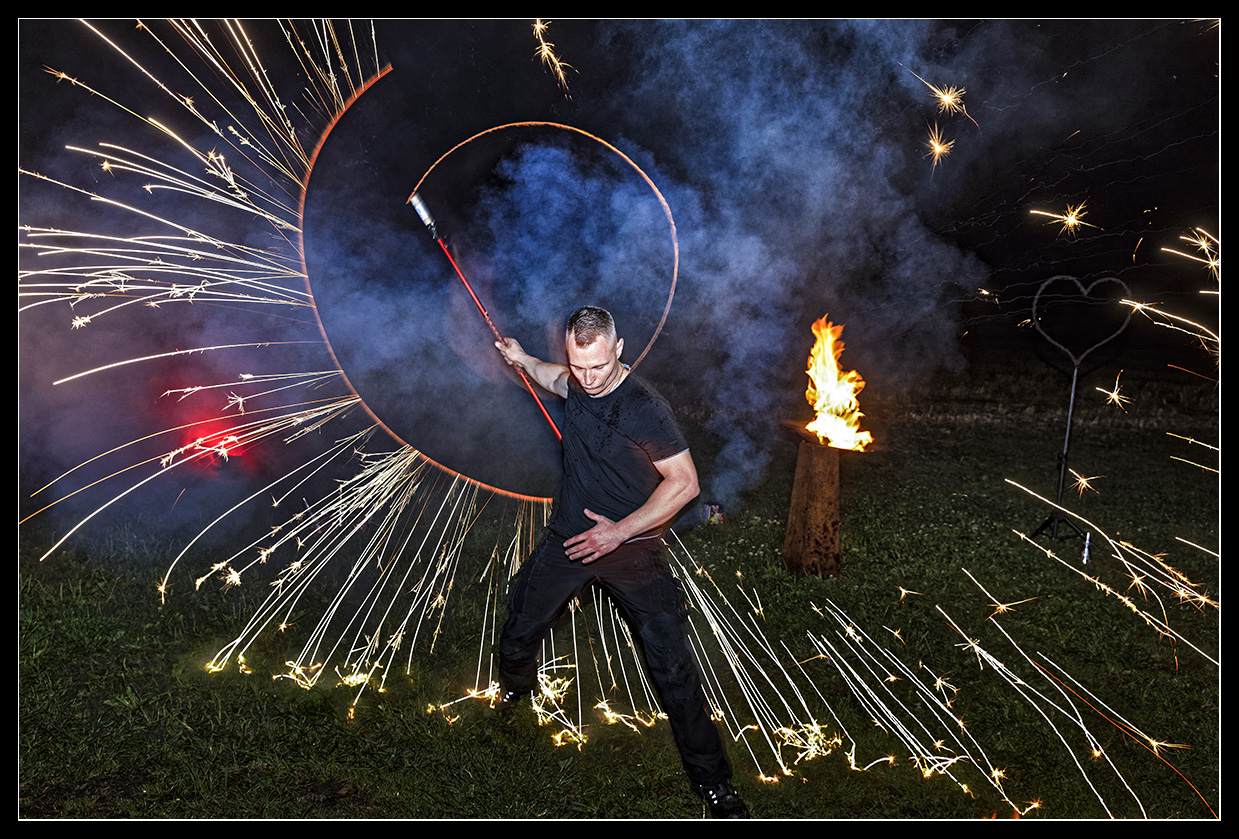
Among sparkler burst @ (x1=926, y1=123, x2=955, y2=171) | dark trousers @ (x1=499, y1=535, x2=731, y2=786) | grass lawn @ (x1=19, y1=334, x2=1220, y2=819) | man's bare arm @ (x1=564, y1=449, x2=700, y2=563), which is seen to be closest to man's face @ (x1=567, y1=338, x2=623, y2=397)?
man's bare arm @ (x1=564, y1=449, x2=700, y2=563)

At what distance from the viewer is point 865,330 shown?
29.5ft

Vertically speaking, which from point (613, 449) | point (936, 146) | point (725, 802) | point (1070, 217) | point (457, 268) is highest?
point (936, 146)

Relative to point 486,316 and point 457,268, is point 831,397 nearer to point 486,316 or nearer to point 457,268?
point 486,316

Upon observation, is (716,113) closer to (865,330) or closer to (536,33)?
(536,33)

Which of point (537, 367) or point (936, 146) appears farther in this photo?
point (936, 146)

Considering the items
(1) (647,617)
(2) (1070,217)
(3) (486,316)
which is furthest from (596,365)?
(2) (1070,217)

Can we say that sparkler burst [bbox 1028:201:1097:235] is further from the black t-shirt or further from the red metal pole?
the black t-shirt

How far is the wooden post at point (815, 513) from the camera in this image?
199 inches

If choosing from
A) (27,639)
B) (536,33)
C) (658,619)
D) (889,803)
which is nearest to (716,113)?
(536,33)

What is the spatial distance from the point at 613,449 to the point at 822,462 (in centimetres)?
226

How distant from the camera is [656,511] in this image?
313 centimetres

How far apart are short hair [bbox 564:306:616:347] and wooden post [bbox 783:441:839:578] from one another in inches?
96.1

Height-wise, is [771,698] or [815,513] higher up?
[815,513]

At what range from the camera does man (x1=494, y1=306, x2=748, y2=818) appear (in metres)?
3.12
